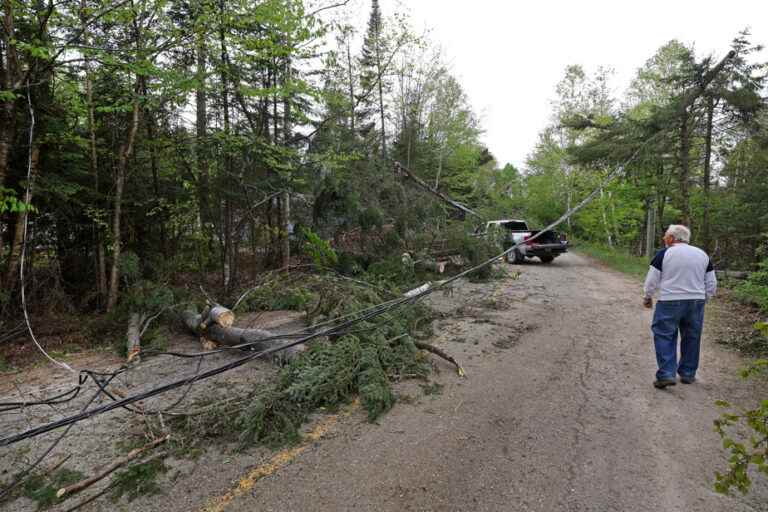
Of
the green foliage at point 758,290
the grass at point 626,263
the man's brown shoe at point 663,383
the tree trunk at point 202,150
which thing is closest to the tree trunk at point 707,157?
the grass at point 626,263

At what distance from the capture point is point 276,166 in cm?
869

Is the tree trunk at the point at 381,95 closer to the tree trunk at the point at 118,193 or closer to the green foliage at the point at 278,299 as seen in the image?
the green foliage at the point at 278,299

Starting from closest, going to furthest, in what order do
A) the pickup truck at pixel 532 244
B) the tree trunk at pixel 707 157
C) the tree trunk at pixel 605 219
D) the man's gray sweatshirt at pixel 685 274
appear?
the man's gray sweatshirt at pixel 685 274 < the tree trunk at pixel 707 157 < the pickup truck at pixel 532 244 < the tree trunk at pixel 605 219

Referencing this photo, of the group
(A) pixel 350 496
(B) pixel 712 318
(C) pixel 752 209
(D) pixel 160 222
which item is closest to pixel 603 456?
(A) pixel 350 496

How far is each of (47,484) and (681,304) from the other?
6044mm

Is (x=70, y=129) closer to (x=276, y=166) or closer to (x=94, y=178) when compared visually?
(x=94, y=178)

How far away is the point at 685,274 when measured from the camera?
421cm

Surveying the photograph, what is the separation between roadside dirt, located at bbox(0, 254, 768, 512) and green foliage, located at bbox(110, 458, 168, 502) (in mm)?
86

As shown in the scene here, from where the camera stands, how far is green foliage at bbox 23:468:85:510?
108 inches

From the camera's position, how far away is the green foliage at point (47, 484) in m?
→ 2.74

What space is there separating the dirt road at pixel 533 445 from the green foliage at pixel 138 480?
0.71m

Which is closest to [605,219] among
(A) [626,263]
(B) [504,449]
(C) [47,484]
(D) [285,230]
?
(A) [626,263]

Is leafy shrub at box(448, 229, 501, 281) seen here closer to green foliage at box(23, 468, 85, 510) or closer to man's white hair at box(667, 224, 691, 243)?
man's white hair at box(667, 224, 691, 243)

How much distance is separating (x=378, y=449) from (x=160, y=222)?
819 centimetres
